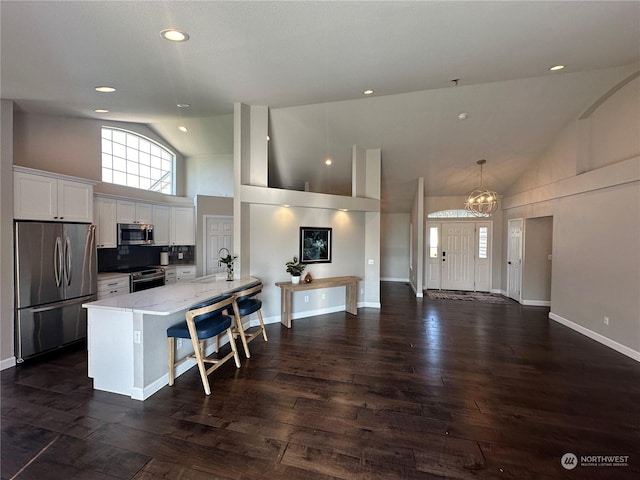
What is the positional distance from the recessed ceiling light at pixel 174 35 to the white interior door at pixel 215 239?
4964 mm

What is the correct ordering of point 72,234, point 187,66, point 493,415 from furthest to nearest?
point 72,234 < point 187,66 < point 493,415

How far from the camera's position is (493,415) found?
2.59 m

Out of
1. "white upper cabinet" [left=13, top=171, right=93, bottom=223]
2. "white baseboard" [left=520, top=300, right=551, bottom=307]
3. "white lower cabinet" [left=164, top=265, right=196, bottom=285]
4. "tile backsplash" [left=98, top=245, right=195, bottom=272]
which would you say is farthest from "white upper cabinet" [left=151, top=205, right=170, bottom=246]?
"white baseboard" [left=520, top=300, right=551, bottom=307]

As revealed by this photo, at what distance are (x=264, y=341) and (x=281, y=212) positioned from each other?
2269mm

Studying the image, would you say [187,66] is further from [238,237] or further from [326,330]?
[326,330]

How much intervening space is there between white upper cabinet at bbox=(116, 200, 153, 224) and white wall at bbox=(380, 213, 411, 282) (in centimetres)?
730

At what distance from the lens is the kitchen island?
9.27 feet

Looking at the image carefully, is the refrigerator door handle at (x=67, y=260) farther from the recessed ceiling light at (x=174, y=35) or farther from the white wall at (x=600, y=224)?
the white wall at (x=600, y=224)

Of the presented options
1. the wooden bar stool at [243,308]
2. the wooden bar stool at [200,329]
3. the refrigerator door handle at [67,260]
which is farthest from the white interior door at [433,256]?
the refrigerator door handle at [67,260]

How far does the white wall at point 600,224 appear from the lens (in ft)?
13.0

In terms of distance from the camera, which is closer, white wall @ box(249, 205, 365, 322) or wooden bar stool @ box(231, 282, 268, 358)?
wooden bar stool @ box(231, 282, 268, 358)

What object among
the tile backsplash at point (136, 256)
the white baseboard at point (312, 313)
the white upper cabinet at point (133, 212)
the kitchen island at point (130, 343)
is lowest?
the white baseboard at point (312, 313)

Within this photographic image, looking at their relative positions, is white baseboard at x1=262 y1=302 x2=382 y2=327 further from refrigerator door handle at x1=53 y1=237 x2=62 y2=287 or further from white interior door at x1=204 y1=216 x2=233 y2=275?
refrigerator door handle at x1=53 y1=237 x2=62 y2=287

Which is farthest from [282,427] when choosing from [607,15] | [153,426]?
[607,15]
